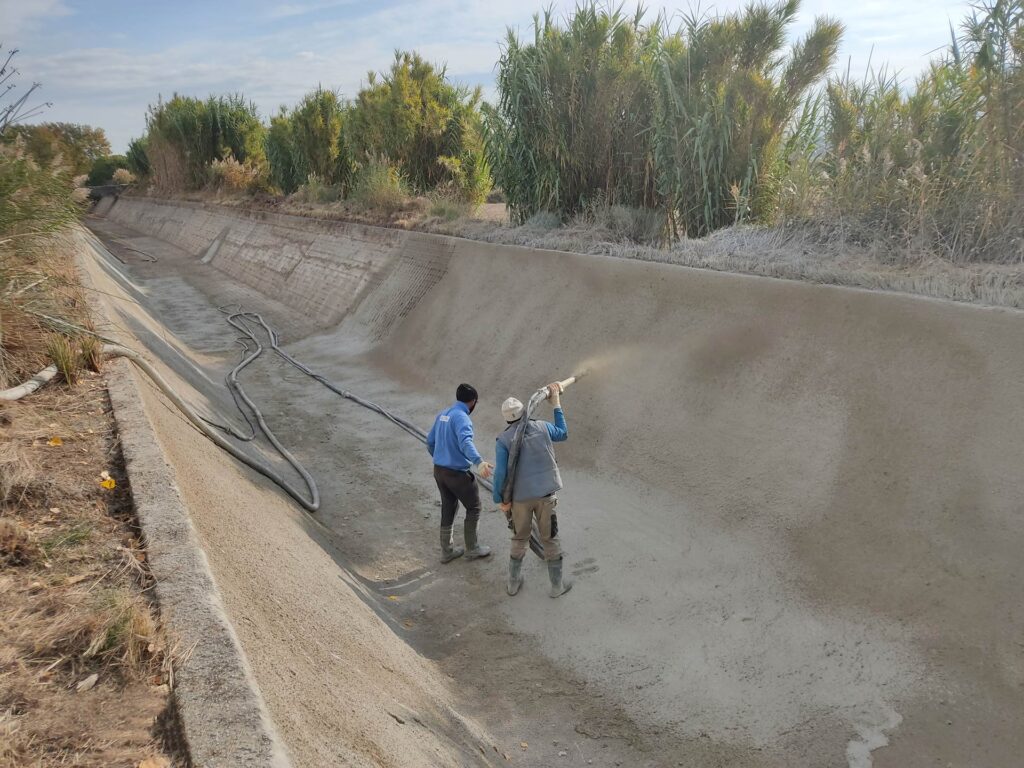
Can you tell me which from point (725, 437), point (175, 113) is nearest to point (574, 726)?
point (725, 437)

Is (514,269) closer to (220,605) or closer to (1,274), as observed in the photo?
(1,274)

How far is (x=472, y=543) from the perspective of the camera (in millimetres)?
6379

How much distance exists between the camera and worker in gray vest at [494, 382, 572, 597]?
17.9 feet

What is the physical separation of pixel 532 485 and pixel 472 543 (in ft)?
4.18

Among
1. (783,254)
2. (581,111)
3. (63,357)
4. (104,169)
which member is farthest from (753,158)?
(104,169)

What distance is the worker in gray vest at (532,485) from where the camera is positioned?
5.45m

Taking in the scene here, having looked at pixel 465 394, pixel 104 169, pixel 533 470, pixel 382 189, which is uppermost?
pixel 104 169

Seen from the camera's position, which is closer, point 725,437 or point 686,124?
point 725,437

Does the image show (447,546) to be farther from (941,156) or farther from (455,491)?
(941,156)

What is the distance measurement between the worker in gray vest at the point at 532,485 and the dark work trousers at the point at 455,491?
2.08 ft

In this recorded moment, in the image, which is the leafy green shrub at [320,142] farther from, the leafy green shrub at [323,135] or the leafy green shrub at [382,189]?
the leafy green shrub at [382,189]

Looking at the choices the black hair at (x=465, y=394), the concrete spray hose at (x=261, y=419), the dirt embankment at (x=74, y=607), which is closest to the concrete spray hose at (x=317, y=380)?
the concrete spray hose at (x=261, y=419)

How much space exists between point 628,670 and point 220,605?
114 inches

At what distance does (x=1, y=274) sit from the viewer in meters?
5.80
